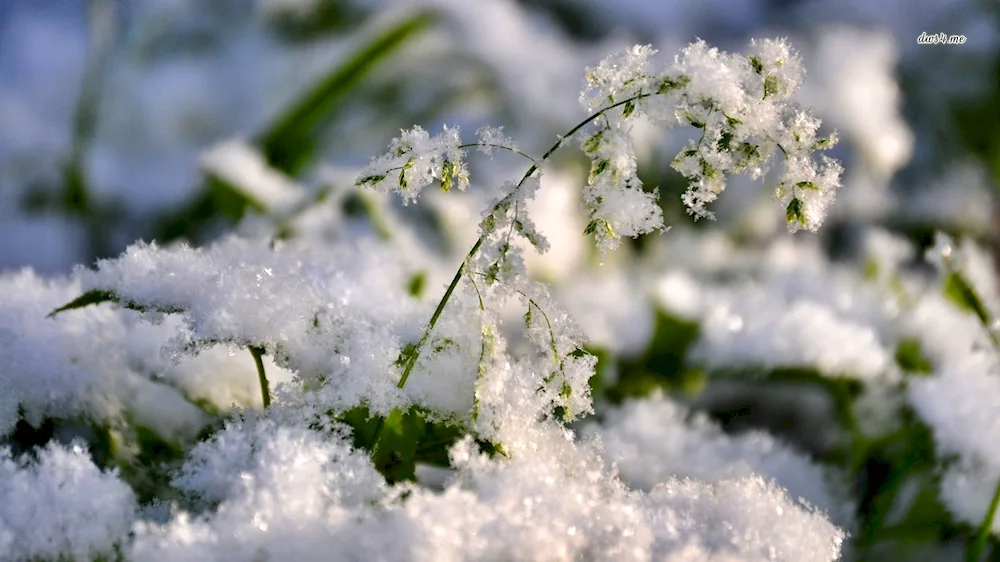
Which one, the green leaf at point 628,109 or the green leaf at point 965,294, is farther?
the green leaf at point 965,294

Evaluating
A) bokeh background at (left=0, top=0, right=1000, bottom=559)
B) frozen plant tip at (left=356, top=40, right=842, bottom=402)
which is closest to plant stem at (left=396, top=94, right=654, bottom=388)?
frozen plant tip at (left=356, top=40, right=842, bottom=402)

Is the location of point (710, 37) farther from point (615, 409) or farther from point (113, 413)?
point (113, 413)

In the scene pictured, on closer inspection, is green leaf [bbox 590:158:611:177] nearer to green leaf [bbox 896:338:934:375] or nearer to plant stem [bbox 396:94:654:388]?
plant stem [bbox 396:94:654:388]

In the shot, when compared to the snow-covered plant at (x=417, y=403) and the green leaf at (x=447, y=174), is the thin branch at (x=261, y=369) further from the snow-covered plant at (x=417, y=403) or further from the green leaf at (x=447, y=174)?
the green leaf at (x=447, y=174)

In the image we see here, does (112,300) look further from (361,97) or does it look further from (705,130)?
(361,97)

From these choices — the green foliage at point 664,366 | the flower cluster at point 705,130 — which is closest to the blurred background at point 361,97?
the green foliage at point 664,366
